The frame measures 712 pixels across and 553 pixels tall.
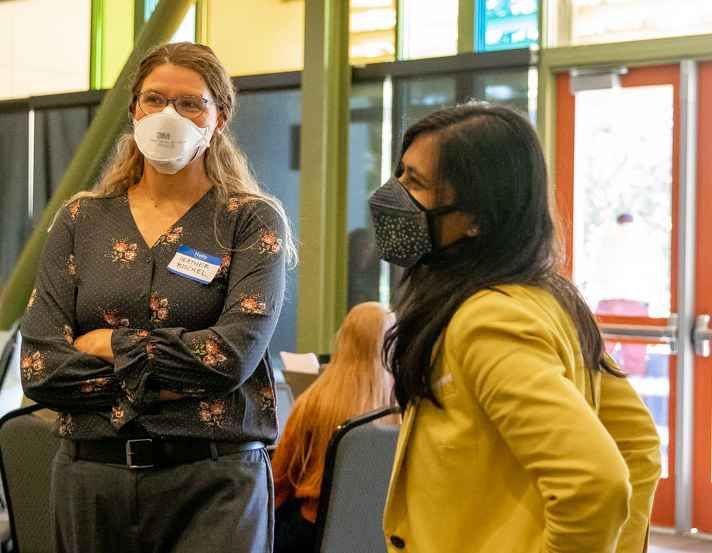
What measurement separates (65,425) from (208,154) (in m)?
0.65

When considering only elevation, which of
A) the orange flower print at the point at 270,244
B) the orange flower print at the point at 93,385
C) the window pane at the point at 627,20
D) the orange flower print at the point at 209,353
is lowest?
the orange flower print at the point at 93,385

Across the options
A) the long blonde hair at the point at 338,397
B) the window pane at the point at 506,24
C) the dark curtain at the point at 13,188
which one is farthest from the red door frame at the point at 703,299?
the dark curtain at the point at 13,188

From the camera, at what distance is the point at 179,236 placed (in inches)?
66.9

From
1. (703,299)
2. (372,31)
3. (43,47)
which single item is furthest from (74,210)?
(43,47)

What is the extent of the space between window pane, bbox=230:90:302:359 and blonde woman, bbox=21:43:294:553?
3770mm

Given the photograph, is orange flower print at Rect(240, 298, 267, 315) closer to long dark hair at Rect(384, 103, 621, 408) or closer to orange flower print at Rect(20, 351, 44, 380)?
orange flower print at Rect(20, 351, 44, 380)

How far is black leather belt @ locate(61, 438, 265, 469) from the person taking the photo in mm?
1554

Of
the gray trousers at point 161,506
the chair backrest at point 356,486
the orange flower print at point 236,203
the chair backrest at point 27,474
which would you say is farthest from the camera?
the chair backrest at point 27,474

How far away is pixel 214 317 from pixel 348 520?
66cm

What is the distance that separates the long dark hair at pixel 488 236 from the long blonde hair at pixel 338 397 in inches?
50.0

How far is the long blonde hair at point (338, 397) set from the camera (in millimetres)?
2490

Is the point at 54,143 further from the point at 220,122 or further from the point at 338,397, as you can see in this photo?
the point at 220,122

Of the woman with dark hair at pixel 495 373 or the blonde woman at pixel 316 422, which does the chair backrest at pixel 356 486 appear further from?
the woman with dark hair at pixel 495 373

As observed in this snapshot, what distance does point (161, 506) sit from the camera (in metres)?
1.56
